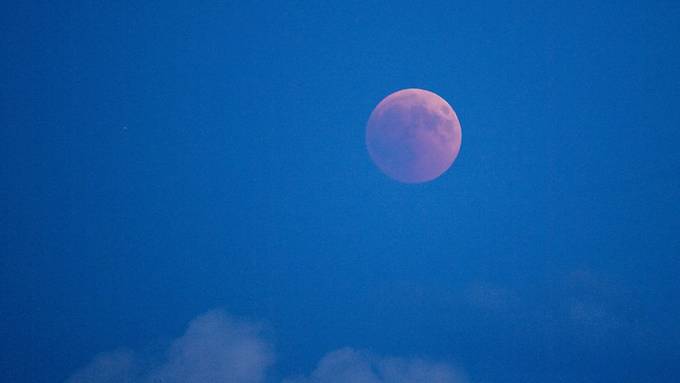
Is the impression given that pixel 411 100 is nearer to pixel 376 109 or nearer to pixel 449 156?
pixel 376 109

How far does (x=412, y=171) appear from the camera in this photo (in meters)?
18.4

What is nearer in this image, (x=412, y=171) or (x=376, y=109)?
(x=412, y=171)

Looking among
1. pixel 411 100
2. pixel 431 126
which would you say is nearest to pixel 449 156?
pixel 431 126

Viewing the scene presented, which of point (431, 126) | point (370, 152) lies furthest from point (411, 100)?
point (370, 152)

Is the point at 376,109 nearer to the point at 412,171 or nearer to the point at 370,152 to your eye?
the point at 370,152

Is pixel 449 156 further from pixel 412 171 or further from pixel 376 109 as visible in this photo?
pixel 376 109

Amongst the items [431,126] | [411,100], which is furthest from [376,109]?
[431,126]

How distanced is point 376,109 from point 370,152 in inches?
126

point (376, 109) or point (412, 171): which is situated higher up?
point (376, 109)

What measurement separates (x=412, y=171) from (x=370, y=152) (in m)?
2.85

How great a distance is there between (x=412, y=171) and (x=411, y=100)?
187 inches

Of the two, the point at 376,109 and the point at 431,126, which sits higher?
the point at 376,109

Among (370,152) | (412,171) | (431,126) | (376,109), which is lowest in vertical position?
(412,171)

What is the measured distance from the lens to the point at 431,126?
1889 centimetres
